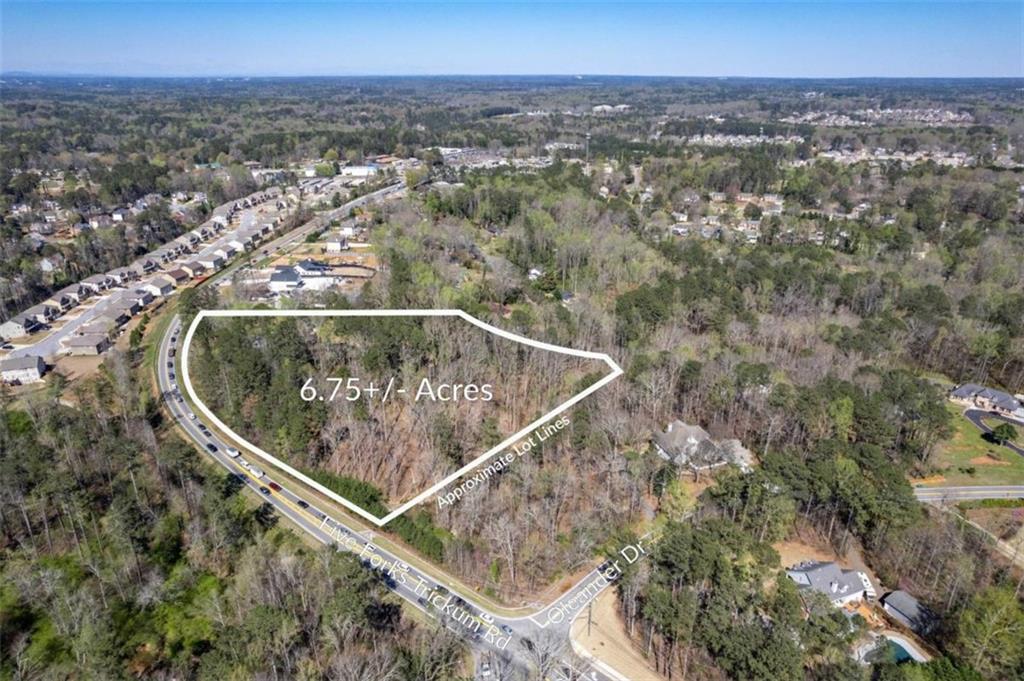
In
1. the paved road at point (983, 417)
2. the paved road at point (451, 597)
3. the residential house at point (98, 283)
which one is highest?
the residential house at point (98, 283)

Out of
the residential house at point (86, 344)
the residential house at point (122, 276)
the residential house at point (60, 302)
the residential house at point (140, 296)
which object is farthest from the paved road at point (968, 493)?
the residential house at point (122, 276)

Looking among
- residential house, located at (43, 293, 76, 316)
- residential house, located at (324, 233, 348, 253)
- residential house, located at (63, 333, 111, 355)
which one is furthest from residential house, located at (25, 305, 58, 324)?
residential house, located at (324, 233, 348, 253)

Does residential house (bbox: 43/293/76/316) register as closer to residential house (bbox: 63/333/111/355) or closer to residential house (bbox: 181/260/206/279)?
residential house (bbox: 63/333/111/355)

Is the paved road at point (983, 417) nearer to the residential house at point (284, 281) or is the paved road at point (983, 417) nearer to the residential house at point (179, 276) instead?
the residential house at point (284, 281)

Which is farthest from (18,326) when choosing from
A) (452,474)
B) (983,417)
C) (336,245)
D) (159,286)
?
(983,417)

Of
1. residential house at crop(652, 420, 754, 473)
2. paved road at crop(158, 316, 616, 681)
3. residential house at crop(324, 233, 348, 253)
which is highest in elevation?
residential house at crop(324, 233, 348, 253)

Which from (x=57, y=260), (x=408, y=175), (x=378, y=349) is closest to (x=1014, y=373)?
(x=378, y=349)
